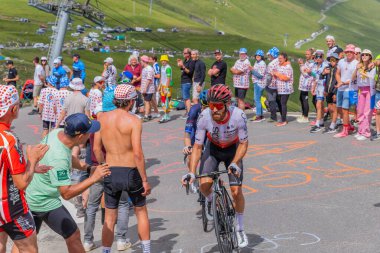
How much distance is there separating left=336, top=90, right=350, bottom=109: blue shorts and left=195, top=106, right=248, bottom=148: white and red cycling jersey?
303 inches

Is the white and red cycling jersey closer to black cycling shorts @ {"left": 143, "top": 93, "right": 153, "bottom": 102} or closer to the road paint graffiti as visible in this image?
the road paint graffiti

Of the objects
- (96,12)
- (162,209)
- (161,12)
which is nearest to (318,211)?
(162,209)

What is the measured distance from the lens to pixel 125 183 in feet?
22.5

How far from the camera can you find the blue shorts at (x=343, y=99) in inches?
568

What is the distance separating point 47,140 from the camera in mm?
6309

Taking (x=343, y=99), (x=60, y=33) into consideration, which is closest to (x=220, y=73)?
(x=343, y=99)

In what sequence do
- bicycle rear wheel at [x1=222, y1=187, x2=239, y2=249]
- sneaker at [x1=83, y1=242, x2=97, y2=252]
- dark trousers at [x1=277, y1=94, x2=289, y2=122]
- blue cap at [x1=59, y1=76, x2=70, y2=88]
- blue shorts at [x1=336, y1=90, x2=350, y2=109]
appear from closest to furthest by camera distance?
bicycle rear wheel at [x1=222, y1=187, x2=239, y2=249] → sneaker at [x1=83, y1=242, x2=97, y2=252] → blue cap at [x1=59, y1=76, x2=70, y2=88] → blue shorts at [x1=336, y1=90, x2=350, y2=109] → dark trousers at [x1=277, y1=94, x2=289, y2=122]

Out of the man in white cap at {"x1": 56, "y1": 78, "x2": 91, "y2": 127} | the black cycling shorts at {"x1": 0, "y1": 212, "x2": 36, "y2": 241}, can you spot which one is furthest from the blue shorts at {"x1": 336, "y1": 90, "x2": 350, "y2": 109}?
the black cycling shorts at {"x1": 0, "y1": 212, "x2": 36, "y2": 241}

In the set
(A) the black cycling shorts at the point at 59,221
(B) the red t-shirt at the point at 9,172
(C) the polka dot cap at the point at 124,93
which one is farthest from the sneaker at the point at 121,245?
(B) the red t-shirt at the point at 9,172

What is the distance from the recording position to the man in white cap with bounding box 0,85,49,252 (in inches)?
203

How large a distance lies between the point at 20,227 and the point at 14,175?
22.4 inches

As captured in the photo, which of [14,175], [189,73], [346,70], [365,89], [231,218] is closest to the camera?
[14,175]

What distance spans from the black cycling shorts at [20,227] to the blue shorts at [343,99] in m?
10.7

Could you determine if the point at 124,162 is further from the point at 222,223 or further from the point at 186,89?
the point at 186,89
